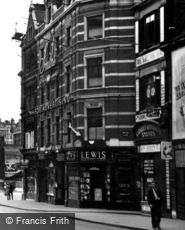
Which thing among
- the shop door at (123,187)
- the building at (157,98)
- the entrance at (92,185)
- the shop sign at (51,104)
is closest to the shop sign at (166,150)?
the building at (157,98)

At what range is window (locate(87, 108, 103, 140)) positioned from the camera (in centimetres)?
3831

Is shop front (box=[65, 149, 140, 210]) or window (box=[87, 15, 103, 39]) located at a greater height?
window (box=[87, 15, 103, 39])

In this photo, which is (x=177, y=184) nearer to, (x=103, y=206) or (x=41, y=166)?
(x=103, y=206)

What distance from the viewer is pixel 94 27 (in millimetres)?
39250

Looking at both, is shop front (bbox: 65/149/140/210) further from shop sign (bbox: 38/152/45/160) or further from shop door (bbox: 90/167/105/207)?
shop sign (bbox: 38/152/45/160)

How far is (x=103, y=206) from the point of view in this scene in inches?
1500

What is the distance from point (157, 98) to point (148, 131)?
1901 mm

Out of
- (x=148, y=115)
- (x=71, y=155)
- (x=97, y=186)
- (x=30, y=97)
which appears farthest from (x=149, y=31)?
(x=30, y=97)

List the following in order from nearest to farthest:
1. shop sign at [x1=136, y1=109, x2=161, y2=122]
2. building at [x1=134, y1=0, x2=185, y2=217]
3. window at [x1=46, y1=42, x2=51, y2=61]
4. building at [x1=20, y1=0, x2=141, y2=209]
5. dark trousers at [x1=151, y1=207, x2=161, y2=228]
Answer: dark trousers at [x1=151, y1=207, x2=161, y2=228], building at [x1=134, y1=0, x2=185, y2=217], shop sign at [x1=136, y1=109, x2=161, y2=122], building at [x1=20, y1=0, x2=141, y2=209], window at [x1=46, y1=42, x2=51, y2=61]

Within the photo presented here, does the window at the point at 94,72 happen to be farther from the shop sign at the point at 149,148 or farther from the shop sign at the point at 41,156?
the shop sign at the point at 41,156

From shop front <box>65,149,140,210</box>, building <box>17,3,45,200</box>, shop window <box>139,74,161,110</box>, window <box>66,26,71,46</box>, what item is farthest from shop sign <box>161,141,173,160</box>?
building <box>17,3,45,200</box>

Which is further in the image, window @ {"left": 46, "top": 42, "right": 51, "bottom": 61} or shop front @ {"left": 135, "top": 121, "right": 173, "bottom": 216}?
window @ {"left": 46, "top": 42, "right": 51, "bottom": 61}

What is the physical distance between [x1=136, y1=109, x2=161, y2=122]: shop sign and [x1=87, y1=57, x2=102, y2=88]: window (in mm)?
5972

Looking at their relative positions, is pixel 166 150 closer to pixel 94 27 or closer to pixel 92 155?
pixel 92 155
